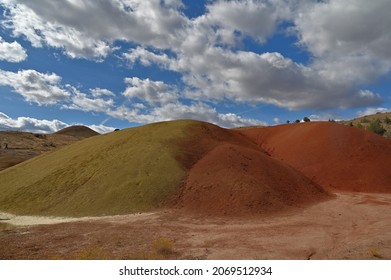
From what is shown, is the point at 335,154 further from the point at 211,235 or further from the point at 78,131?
the point at 78,131

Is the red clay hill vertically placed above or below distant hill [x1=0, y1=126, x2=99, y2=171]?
below

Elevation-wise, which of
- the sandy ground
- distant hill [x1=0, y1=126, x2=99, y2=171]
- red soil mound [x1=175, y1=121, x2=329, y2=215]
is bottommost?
the sandy ground

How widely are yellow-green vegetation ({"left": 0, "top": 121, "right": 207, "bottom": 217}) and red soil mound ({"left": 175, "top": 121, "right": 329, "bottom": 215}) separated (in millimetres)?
1761

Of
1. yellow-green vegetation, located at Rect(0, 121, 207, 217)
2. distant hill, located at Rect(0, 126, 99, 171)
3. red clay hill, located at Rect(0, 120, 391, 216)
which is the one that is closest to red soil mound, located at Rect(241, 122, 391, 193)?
red clay hill, located at Rect(0, 120, 391, 216)

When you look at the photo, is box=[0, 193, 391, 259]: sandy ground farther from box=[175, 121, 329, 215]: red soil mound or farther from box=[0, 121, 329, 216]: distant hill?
box=[0, 121, 329, 216]: distant hill

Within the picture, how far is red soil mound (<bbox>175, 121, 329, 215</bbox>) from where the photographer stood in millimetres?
22281

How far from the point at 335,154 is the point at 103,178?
83.1 feet

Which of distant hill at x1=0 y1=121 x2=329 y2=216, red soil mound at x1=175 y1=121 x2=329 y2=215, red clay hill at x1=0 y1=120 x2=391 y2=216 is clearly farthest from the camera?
red clay hill at x1=0 y1=120 x2=391 y2=216

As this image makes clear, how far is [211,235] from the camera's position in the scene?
52.7 ft

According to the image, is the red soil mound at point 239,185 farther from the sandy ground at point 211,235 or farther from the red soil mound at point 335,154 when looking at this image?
the red soil mound at point 335,154

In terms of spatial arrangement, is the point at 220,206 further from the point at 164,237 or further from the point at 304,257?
the point at 304,257

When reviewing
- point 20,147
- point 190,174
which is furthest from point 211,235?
point 20,147

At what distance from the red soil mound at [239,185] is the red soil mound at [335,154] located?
6624 millimetres
